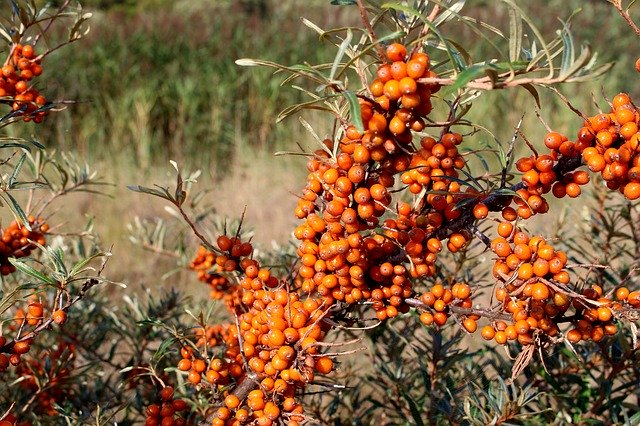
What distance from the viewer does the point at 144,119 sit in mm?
6367

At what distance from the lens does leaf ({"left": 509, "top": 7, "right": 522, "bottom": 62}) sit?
65cm

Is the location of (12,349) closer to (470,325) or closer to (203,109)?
(470,325)

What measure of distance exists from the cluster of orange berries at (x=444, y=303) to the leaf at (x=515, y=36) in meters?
0.32

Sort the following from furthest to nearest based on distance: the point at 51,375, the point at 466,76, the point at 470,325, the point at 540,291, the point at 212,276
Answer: the point at 212,276 → the point at 51,375 → the point at 470,325 → the point at 540,291 → the point at 466,76

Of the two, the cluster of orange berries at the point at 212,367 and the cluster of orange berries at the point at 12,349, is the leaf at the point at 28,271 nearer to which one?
the cluster of orange berries at the point at 12,349

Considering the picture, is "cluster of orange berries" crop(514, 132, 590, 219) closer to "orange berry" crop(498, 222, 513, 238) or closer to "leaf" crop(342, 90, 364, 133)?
"orange berry" crop(498, 222, 513, 238)

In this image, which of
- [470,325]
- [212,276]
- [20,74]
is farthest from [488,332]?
[20,74]

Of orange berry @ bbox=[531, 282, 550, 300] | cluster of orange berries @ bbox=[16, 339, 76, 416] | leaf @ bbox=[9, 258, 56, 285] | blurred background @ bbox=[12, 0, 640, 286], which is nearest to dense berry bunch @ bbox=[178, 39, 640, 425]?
orange berry @ bbox=[531, 282, 550, 300]

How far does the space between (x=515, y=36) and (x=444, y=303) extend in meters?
0.36

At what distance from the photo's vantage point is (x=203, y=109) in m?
6.86

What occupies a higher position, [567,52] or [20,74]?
[567,52]

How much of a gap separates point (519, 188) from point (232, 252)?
15.6 inches

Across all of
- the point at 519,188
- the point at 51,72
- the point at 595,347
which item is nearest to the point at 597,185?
the point at 595,347

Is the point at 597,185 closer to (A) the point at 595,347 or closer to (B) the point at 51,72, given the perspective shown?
(A) the point at 595,347
